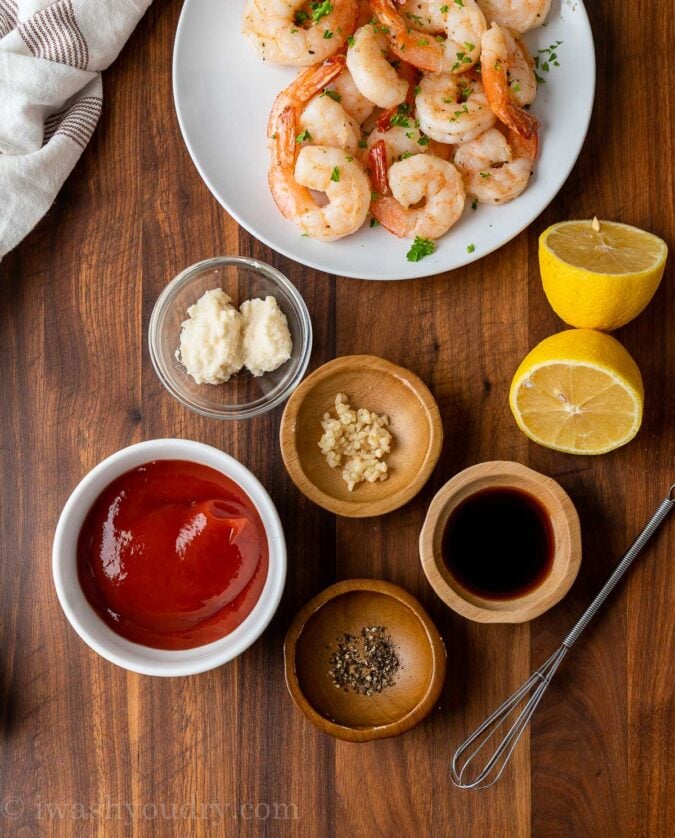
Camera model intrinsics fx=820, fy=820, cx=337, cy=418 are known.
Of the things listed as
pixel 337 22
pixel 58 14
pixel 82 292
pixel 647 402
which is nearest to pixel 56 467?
pixel 82 292

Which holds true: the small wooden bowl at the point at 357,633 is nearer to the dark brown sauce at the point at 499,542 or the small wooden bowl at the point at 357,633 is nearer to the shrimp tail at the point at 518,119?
the dark brown sauce at the point at 499,542

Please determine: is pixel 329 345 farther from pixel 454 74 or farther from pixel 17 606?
pixel 17 606

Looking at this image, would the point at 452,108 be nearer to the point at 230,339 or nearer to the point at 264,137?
the point at 264,137

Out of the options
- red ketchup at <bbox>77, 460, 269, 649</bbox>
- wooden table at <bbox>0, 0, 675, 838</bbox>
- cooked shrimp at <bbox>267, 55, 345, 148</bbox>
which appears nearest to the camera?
red ketchup at <bbox>77, 460, 269, 649</bbox>

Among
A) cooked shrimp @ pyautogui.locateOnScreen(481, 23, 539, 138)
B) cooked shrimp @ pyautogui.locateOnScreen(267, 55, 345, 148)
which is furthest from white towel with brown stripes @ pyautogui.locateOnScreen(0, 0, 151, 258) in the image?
cooked shrimp @ pyautogui.locateOnScreen(481, 23, 539, 138)

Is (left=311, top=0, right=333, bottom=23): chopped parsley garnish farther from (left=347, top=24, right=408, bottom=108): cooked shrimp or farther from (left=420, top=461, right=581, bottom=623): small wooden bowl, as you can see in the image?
(left=420, top=461, right=581, bottom=623): small wooden bowl

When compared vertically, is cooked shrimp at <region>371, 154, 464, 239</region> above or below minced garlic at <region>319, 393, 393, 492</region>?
above

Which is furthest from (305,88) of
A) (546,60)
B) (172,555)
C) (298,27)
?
(172,555)
